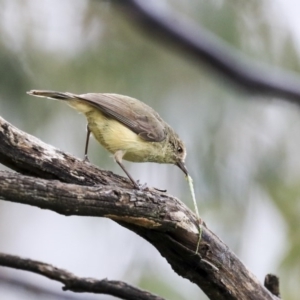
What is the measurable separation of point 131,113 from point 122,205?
4.13 ft

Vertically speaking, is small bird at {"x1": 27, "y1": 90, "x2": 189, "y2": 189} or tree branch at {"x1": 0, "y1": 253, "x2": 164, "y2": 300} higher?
small bird at {"x1": 27, "y1": 90, "x2": 189, "y2": 189}

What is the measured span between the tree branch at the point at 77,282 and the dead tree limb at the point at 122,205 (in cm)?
32

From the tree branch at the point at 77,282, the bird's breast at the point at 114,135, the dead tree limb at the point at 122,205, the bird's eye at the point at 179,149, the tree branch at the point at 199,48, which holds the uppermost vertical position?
the bird's eye at the point at 179,149

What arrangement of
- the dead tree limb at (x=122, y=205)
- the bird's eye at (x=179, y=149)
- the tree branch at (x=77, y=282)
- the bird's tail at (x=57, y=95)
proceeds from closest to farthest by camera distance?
the dead tree limb at (x=122, y=205) → the tree branch at (x=77, y=282) → the bird's tail at (x=57, y=95) → the bird's eye at (x=179, y=149)

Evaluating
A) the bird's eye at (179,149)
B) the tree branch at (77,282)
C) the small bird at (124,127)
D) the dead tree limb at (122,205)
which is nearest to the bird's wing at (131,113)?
the small bird at (124,127)

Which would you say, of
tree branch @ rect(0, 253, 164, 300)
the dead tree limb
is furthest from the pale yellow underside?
tree branch @ rect(0, 253, 164, 300)

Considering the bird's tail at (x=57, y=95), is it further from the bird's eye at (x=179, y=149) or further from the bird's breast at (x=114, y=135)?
the bird's eye at (x=179, y=149)

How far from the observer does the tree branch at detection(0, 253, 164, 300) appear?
3.10 meters

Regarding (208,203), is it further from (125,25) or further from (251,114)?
(125,25)

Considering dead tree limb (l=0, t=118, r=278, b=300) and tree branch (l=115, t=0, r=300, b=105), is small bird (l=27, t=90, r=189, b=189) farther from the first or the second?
tree branch (l=115, t=0, r=300, b=105)

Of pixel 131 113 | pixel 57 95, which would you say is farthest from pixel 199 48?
pixel 131 113

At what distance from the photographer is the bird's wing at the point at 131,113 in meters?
3.49

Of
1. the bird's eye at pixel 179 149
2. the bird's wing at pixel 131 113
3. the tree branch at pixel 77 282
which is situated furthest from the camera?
the bird's eye at pixel 179 149

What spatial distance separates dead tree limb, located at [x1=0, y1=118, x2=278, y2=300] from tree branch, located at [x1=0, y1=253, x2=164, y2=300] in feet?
1.03
